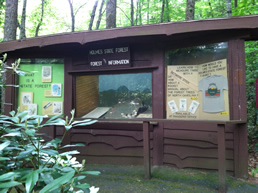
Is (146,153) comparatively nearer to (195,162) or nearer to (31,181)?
(195,162)

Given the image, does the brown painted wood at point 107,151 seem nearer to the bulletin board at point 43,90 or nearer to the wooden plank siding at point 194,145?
the wooden plank siding at point 194,145

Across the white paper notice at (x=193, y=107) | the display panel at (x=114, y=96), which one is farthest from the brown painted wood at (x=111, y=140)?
the white paper notice at (x=193, y=107)

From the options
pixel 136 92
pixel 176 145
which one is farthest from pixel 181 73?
pixel 176 145

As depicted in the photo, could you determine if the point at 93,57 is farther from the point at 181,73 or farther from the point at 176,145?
the point at 176,145

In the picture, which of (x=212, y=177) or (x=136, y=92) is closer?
(x=212, y=177)

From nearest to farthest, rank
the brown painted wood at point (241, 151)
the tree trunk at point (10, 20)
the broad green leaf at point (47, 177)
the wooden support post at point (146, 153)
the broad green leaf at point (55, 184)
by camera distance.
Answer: the broad green leaf at point (55, 184) → the broad green leaf at point (47, 177) → the brown painted wood at point (241, 151) → the wooden support post at point (146, 153) → the tree trunk at point (10, 20)

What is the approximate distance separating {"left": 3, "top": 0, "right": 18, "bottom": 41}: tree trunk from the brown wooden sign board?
4.66m

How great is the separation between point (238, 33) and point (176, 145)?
2.11 metres

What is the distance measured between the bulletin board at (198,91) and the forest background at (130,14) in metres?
2.61

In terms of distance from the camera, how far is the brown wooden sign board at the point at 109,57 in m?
4.11

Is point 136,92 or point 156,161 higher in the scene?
point 136,92

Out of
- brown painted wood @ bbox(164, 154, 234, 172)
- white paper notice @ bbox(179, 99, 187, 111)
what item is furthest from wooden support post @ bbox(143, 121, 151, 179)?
white paper notice @ bbox(179, 99, 187, 111)

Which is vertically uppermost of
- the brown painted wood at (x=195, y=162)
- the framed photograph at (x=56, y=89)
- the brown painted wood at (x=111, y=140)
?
the framed photograph at (x=56, y=89)

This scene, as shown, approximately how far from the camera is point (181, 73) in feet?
12.9
